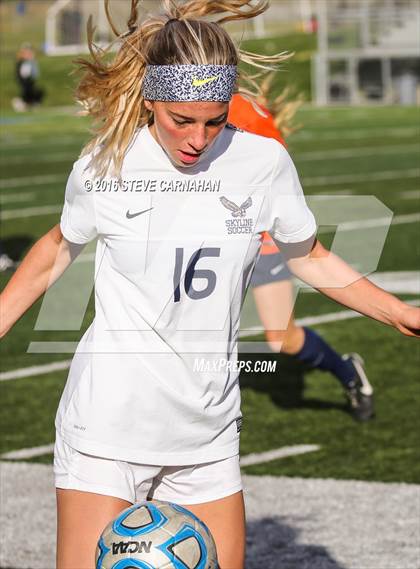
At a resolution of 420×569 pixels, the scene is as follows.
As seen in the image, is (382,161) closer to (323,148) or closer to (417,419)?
(323,148)

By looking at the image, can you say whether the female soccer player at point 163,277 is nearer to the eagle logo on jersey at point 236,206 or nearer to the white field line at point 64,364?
the eagle logo on jersey at point 236,206

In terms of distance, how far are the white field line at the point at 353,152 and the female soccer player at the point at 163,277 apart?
19237 mm

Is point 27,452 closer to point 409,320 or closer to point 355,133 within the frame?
point 409,320

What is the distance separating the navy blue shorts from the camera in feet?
24.1

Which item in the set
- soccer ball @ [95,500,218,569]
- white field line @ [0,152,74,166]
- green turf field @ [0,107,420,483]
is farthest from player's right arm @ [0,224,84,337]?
white field line @ [0,152,74,166]

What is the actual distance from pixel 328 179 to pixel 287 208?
1609 centimetres

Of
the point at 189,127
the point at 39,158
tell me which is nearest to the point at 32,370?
the point at 189,127

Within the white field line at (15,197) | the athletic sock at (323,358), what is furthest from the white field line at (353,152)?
the athletic sock at (323,358)

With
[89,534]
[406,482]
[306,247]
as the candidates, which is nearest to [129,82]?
[306,247]

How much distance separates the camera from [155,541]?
3.29 m

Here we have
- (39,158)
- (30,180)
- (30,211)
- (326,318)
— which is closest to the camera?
(326,318)

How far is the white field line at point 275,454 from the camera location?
23.4ft

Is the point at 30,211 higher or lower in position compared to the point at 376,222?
lower

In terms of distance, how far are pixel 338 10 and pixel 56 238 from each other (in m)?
41.7
